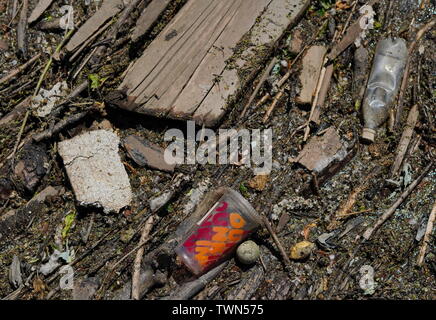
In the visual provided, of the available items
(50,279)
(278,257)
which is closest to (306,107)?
(278,257)

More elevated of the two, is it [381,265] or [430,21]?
[430,21]

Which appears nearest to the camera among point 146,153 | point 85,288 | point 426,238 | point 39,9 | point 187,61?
point 85,288

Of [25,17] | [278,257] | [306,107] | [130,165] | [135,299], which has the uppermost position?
[25,17]

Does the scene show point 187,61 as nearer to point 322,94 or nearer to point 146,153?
point 146,153

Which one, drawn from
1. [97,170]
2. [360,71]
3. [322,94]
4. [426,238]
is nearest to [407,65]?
[360,71]

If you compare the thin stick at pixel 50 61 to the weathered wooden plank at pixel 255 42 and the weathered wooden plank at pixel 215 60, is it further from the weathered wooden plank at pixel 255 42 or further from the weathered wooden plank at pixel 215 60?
the weathered wooden plank at pixel 255 42

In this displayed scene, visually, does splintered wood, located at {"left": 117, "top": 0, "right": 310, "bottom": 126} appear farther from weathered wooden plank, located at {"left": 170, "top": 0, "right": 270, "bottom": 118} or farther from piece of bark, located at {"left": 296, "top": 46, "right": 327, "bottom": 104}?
piece of bark, located at {"left": 296, "top": 46, "right": 327, "bottom": 104}

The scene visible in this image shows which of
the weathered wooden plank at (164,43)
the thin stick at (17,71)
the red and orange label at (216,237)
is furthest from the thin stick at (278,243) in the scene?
the thin stick at (17,71)

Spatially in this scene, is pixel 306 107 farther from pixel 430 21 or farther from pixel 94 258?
pixel 94 258
